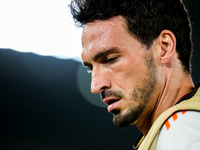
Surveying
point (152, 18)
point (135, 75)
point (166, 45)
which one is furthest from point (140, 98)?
point (152, 18)

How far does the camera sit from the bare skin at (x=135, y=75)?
59 centimetres

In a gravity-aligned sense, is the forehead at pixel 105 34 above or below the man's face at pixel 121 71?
above

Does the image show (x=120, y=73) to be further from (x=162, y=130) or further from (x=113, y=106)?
→ (x=162, y=130)

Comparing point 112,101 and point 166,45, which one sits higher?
point 166,45

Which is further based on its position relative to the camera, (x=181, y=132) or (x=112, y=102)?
(x=112, y=102)

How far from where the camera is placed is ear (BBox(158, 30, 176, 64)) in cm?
61

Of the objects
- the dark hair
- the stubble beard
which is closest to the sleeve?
the stubble beard

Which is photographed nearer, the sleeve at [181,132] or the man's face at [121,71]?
the sleeve at [181,132]

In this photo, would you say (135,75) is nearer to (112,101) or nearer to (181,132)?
(112,101)

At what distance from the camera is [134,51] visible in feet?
2.05

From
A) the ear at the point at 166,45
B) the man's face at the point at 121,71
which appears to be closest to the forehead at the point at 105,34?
the man's face at the point at 121,71

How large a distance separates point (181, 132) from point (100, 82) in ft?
1.18

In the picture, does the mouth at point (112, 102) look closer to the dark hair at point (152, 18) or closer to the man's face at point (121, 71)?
the man's face at point (121, 71)

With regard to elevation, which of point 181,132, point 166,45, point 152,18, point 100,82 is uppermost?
point 152,18
